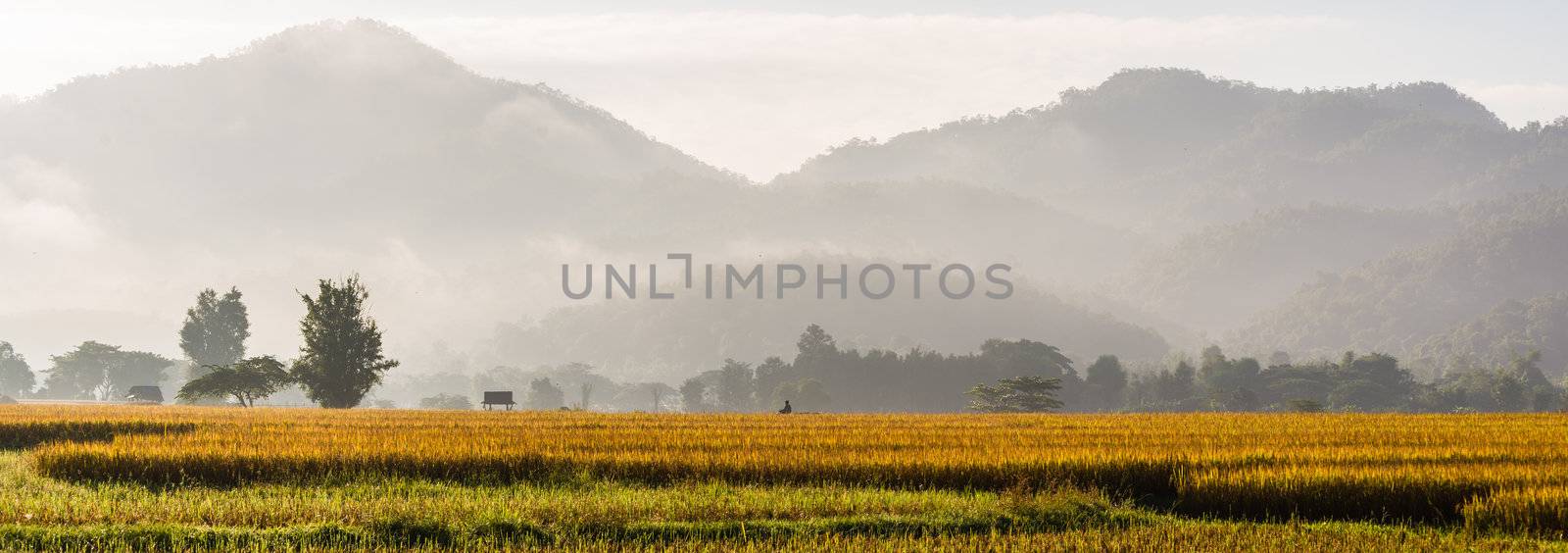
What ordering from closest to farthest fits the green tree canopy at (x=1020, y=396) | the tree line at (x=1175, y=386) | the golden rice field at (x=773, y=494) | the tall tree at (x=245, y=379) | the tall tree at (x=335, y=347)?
the golden rice field at (x=773, y=494), the tall tree at (x=335, y=347), the tall tree at (x=245, y=379), the green tree canopy at (x=1020, y=396), the tree line at (x=1175, y=386)

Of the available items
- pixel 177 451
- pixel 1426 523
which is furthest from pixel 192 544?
pixel 1426 523

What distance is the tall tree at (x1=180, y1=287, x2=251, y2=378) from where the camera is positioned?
499 feet

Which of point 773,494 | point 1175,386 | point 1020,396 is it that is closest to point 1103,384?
point 1175,386

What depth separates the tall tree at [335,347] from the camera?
252ft

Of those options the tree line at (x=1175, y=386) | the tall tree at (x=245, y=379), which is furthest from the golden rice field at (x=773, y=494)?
the tree line at (x=1175, y=386)

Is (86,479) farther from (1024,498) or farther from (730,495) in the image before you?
(1024,498)

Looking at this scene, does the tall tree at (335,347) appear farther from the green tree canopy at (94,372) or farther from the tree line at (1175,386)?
the green tree canopy at (94,372)

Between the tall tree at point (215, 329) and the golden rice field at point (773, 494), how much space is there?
128689 mm

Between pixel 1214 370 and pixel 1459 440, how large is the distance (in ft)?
501

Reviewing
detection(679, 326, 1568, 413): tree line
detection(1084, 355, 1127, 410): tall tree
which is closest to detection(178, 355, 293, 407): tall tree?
detection(679, 326, 1568, 413): tree line

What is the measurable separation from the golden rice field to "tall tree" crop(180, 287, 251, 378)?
12869 cm

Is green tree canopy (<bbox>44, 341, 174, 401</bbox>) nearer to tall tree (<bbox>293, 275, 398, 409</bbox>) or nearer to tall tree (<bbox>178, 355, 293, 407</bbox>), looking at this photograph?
tall tree (<bbox>178, 355, 293, 407</bbox>)

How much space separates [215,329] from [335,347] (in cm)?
8771

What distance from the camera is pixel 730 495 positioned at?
23.2m
